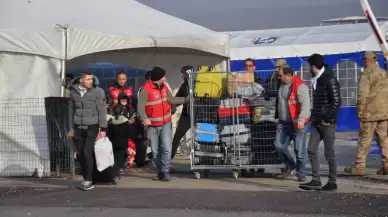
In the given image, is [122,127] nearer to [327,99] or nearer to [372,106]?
[327,99]

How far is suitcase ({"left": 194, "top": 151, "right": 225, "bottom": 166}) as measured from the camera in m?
11.4

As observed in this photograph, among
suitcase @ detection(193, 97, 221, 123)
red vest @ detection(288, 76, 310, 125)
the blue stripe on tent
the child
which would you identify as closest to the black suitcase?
the child

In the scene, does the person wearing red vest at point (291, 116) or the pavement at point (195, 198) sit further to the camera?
the person wearing red vest at point (291, 116)

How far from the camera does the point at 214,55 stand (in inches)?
563

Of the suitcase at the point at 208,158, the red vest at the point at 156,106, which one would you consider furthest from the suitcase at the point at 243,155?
the red vest at the point at 156,106

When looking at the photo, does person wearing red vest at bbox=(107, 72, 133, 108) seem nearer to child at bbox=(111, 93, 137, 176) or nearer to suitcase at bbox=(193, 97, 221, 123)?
child at bbox=(111, 93, 137, 176)

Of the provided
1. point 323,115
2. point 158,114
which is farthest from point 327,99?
point 158,114

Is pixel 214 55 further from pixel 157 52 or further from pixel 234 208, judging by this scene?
pixel 234 208

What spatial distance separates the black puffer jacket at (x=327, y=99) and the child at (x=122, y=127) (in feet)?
11.2

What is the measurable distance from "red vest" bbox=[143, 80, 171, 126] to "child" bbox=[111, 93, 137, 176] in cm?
100

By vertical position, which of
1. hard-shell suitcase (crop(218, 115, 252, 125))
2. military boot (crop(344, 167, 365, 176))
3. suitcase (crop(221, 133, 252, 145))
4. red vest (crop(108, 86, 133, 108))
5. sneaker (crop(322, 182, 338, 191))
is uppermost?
red vest (crop(108, 86, 133, 108))

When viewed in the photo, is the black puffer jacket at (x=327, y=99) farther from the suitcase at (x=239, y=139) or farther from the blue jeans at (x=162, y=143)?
the blue jeans at (x=162, y=143)

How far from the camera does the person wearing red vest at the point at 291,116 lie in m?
10.7

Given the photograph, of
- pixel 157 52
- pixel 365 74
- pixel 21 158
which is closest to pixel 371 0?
pixel 157 52
